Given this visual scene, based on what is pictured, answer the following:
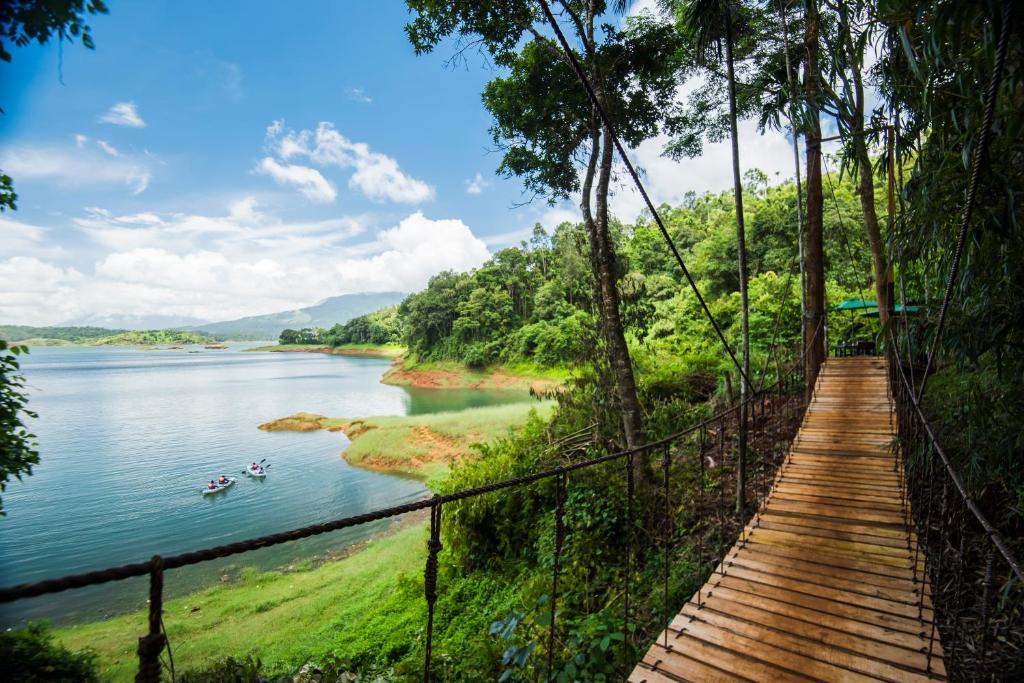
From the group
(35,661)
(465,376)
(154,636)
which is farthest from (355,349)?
(154,636)

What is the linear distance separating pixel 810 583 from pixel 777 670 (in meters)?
0.70

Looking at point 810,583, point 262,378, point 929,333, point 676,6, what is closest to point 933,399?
point 929,333

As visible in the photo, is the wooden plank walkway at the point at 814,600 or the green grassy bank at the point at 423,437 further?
the green grassy bank at the point at 423,437

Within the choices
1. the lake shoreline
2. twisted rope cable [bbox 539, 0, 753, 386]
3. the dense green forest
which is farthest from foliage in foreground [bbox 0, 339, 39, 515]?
the lake shoreline

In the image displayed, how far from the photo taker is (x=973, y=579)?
255 cm

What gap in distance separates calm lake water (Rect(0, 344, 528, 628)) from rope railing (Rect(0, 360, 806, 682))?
4855 millimetres

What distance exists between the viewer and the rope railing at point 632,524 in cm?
68

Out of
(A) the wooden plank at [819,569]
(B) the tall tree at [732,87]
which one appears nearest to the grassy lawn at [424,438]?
(B) the tall tree at [732,87]

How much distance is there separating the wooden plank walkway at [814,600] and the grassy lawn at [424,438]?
835 cm

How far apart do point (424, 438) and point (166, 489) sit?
20.2ft

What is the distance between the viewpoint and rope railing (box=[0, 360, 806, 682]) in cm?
68

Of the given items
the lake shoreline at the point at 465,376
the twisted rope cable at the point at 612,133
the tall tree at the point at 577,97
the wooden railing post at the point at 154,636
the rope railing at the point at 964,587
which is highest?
the tall tree at the point at 577,97

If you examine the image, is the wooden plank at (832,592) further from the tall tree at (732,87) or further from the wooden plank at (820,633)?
the tall tree at (732,87)

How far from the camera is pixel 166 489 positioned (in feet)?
34.0
